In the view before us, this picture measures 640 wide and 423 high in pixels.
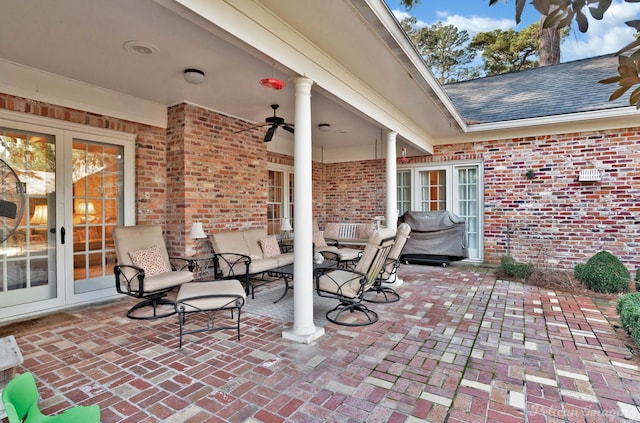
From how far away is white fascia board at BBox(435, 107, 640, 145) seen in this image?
18.8ft

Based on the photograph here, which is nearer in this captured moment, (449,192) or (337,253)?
(337,253)

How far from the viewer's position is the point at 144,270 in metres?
4.02

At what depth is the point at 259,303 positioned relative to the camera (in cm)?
440

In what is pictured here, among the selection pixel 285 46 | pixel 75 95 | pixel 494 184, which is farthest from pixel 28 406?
pixel 494 184

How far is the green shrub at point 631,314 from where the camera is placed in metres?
2.86

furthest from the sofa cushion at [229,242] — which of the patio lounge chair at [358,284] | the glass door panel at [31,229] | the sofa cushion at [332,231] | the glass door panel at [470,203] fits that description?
the glass door panel at [470,203]

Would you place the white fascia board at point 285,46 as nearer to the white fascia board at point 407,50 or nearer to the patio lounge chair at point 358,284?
the white fascia board at point 407,50

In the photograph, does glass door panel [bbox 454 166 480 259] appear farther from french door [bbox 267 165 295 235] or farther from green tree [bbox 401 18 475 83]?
green tree [bbox 401 18 475 83]

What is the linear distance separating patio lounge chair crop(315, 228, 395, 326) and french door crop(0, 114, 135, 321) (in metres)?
3.10

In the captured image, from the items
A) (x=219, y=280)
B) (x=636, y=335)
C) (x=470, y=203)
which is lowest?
(x=636, y=335)

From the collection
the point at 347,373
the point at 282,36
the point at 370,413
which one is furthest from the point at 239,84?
the point at 370,413

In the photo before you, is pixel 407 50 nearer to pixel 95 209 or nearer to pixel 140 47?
pixel 140 47

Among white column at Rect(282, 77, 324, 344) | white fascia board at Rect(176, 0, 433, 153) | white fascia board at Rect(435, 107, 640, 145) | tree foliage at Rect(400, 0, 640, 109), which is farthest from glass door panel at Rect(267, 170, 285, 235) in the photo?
tree foliage at Rect(400, 0, 640, 109)

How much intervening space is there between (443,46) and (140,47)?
16258 mm
